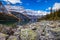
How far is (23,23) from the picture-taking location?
4.02 m

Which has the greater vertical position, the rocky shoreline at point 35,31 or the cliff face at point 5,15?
the cliff face at point 5,15

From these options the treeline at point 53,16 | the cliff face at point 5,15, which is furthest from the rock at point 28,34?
the treeline at point 53,16

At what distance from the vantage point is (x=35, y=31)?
4148 millimetres

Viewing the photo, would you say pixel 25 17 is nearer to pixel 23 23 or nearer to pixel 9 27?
pixel 23 23

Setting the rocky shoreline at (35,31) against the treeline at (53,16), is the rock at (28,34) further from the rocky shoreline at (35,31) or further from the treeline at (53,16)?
the treeline at (53,16)

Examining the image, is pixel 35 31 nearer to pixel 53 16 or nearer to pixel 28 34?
pixel 28 34

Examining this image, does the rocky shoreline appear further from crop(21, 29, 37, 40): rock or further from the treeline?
the treeline

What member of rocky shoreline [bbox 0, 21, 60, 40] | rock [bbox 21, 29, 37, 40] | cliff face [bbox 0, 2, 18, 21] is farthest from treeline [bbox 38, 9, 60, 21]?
cliff face [bbox 0, 2, 18, 21]

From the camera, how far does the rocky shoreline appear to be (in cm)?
401

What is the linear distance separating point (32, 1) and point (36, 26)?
803 millimetres

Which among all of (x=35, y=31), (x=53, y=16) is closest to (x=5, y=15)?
(x=35, y=31)

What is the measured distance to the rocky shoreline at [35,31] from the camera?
4008 millimetres

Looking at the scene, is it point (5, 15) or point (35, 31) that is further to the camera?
point (35, 31)

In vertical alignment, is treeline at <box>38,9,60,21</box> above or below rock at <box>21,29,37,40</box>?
above
